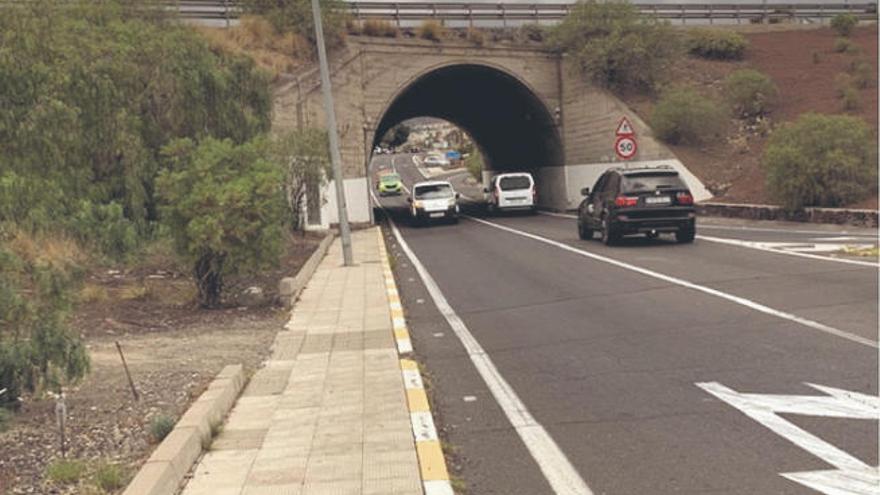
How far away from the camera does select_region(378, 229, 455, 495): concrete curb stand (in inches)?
201

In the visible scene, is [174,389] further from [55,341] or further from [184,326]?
[184,326]

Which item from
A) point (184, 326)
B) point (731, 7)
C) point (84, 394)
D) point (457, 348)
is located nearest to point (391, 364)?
point (457, 348)

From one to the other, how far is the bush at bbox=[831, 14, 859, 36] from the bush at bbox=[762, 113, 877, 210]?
26.8 metres

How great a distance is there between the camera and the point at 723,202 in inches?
1236

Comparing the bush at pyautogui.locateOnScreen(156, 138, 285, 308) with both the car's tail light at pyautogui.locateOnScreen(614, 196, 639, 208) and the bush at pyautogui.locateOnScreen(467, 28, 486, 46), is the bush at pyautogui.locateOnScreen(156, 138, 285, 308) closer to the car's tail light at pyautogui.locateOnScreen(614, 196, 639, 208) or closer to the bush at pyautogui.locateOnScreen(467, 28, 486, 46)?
the car's tail light at pyautogui.locateOnScreen(614, 196, 639, 208)

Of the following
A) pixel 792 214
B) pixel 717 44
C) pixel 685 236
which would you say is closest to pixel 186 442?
pixel 685 236

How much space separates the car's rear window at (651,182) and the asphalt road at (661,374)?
3.66 metres

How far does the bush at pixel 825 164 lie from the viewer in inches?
971

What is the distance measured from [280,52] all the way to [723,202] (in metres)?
20.5

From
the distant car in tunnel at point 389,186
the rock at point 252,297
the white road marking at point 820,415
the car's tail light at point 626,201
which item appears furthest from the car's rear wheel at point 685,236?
the distant car in tunnel at point 389,186

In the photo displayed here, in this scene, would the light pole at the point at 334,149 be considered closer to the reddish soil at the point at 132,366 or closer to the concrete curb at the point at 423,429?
the reddish soil at the point at 132,366

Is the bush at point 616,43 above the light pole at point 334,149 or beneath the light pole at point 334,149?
above

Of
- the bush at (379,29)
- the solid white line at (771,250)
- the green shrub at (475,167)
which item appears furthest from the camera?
the green shrub at (475,167)

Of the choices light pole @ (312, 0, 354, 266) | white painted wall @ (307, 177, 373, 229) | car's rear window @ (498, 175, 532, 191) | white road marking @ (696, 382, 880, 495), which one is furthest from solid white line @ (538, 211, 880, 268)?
car's rear window @ (498, 175, 532, 191)
